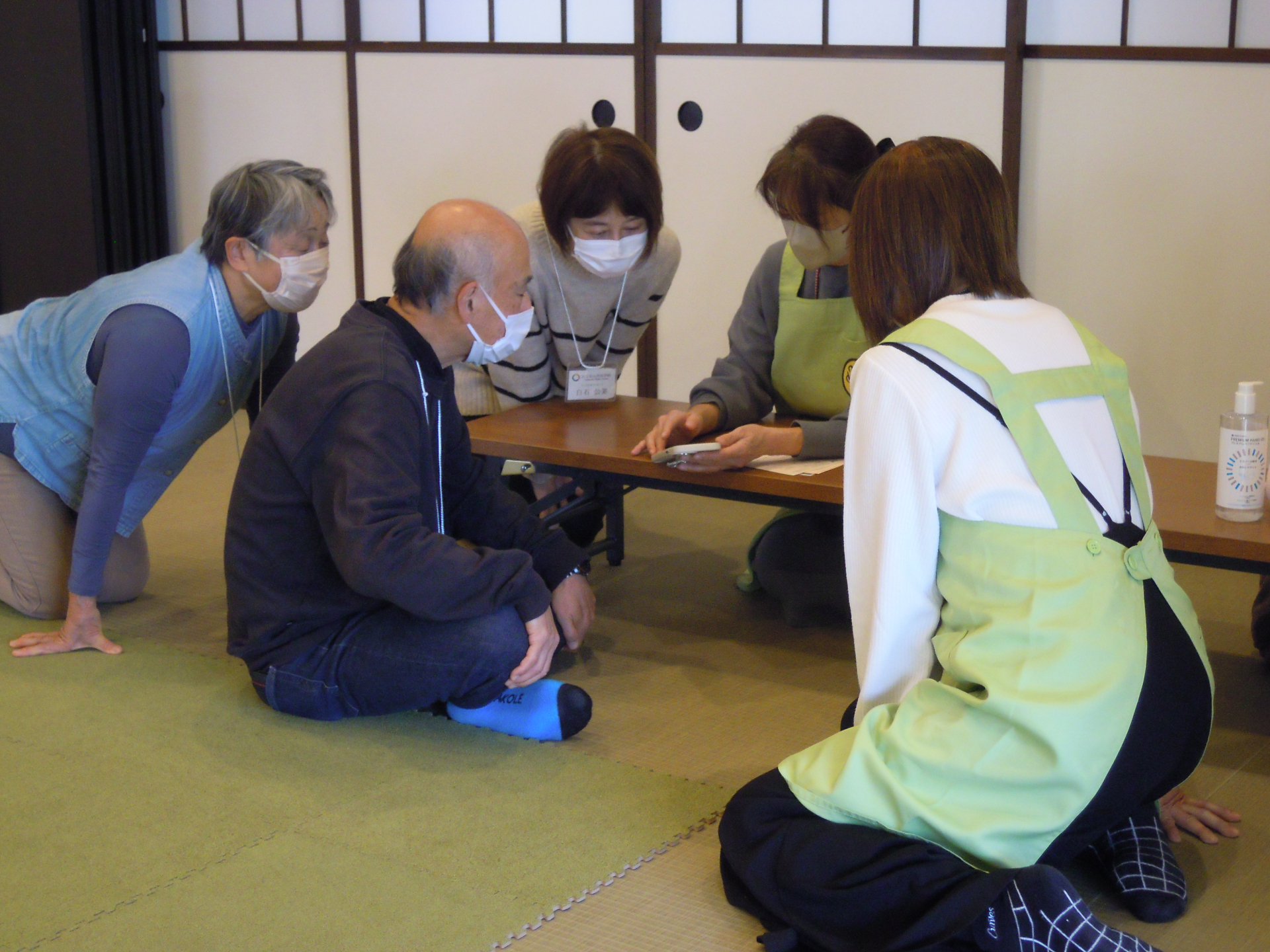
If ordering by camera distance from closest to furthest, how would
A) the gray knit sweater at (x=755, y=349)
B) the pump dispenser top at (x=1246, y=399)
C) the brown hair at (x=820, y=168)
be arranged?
1. the pump dispenser top at (x=1246, y=399)
2. the brown hair at (x=820, y=168)
3. the gray knit sweater at (x=755, y=349)

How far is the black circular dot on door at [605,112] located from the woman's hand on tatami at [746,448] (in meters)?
2.39

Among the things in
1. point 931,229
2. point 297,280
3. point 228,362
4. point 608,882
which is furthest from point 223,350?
point 931,229

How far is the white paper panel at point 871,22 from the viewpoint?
13.1 feet

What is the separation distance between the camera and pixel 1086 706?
1409 millimetres

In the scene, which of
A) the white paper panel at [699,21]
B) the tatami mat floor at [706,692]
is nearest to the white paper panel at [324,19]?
the white paper panel at [699,21]

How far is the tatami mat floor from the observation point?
1.64 m

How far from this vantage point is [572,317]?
3.03m

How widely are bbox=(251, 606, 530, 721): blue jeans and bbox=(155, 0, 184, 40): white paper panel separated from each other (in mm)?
4029

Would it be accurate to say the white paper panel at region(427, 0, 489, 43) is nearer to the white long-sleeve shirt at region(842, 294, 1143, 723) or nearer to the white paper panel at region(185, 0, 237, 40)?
the white paper panel at region(185, 0, 237, 40)

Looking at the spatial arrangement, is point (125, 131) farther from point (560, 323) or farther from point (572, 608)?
point (572, 608)

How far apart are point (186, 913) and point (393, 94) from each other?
3813 mm

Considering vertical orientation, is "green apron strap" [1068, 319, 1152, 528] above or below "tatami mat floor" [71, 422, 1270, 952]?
above

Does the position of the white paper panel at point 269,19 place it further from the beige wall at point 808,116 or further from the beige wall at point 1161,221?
the beige wall at point 1161,221

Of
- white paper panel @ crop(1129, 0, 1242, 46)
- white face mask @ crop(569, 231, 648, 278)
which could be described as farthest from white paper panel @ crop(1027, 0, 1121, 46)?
white face mask @ crop(569, 231, 648, 278)
